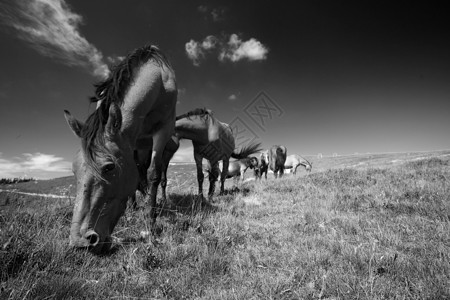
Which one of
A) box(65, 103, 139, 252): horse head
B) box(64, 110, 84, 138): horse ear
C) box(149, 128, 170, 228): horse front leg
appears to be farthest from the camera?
box(149, 128, 170, 228): horse front leg

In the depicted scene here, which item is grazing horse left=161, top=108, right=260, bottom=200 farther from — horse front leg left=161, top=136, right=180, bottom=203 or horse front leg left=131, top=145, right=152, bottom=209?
horse front leg left=131, top=145, right=152, bottom=209

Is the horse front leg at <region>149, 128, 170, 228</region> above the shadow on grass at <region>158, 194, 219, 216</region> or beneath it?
above

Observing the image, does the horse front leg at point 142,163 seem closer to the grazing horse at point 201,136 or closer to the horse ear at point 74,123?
the grazing horse at point 201,136

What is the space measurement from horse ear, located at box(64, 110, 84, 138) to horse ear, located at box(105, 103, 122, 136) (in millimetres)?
512

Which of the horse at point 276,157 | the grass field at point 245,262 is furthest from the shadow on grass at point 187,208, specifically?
the horse at point 276,157

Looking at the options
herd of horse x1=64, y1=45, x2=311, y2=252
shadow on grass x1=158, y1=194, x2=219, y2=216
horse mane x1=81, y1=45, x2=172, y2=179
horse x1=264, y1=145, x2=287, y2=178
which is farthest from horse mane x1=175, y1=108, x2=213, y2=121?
horse x1=264, y1=145, x2=287, y2=178

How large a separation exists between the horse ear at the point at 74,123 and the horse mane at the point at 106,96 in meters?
0.14

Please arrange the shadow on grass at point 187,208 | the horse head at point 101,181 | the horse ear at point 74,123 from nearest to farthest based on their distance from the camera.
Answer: the horse head at point 101,181 → the horse ear at point 74,123 → the shadow on grass at point 187,208

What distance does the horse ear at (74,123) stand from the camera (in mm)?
3420

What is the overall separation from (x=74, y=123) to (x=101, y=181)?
3.77 feet

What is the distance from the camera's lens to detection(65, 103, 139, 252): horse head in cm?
269

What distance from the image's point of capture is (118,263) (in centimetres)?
264

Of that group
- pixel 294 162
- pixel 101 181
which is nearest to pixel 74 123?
pixel 101 181

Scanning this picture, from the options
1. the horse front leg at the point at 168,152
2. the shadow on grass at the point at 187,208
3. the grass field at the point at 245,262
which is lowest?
the grass field at the point at 245,262
